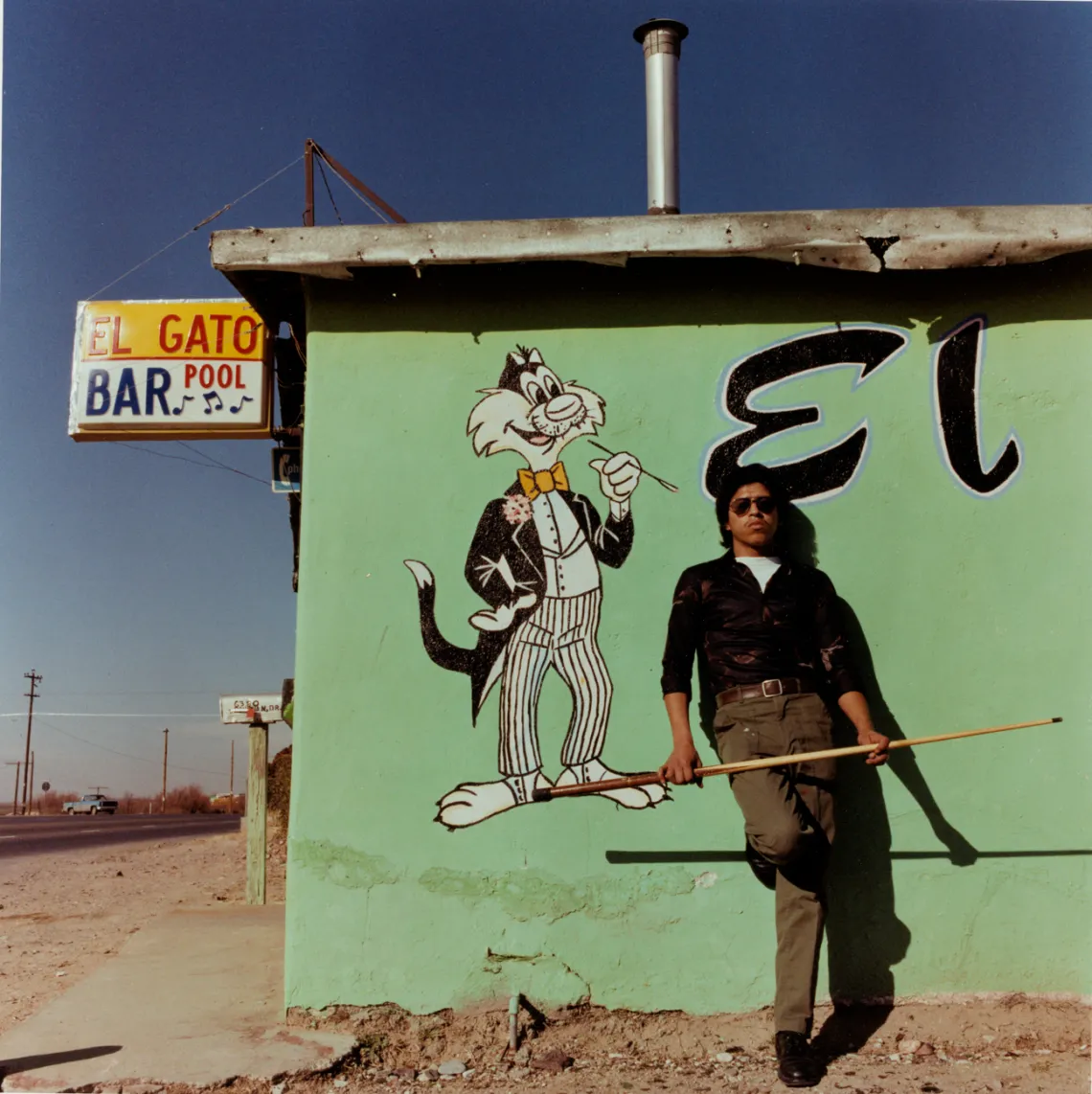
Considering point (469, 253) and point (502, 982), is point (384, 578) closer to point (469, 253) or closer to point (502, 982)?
point (469, 253)

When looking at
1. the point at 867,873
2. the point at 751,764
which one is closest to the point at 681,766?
the point at 751,764

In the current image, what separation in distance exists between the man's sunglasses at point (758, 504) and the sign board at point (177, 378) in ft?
8.84

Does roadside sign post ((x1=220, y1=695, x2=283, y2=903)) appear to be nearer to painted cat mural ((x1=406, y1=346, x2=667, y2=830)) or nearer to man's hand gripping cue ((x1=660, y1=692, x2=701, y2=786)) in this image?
painted cat mural ((x1=406, y1=346, x2=667, y2=830))

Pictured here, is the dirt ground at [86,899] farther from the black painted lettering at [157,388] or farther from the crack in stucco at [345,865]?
the black painted lettering at [157,388]

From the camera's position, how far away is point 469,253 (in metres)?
4.48

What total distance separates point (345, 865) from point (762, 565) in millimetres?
2087

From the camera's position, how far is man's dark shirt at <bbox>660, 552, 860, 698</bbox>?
4172 mm

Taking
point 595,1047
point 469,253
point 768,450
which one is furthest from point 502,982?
point 469,253

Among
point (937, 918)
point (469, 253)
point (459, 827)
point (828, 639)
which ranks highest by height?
point (469, 253)

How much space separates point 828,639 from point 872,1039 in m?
1.54

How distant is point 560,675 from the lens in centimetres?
453

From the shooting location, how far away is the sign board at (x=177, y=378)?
5664mm

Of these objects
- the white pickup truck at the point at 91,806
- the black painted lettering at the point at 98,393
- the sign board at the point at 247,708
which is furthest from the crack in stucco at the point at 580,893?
the white pickup truck at the point at 91,806

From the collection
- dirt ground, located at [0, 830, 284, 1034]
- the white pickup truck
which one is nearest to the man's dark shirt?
dirt ground, located at [0, 830, 284, 1034]
